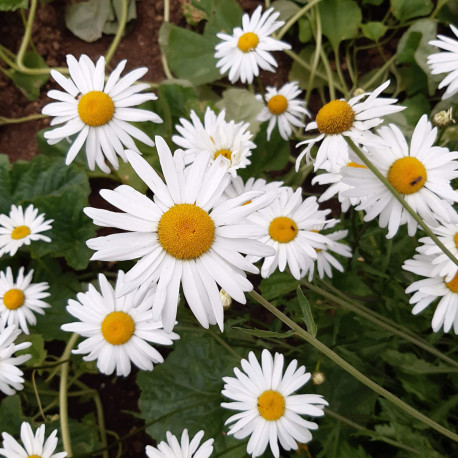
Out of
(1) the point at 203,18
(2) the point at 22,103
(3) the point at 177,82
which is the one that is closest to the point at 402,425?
(3) the point at 177,82

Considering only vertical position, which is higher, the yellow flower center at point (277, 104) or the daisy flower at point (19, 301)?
the yellow flower center at point (277, 104)

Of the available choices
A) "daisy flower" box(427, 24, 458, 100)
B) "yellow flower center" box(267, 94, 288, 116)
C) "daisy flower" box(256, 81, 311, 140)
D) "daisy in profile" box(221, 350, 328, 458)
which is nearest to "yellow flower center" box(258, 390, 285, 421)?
"daisy in profile" box(221, 350, 328, 458)

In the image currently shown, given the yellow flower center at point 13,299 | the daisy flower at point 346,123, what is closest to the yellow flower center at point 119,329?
the yellow flower center at point 13,299

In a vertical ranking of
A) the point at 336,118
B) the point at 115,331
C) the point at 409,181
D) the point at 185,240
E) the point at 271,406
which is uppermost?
the point at 336,118

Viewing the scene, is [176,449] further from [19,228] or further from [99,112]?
[19,228]

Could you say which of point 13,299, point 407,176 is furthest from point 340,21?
point 13,299

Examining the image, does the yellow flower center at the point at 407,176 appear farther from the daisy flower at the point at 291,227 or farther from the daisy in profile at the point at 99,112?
the daisy in profile at the point at 99,112

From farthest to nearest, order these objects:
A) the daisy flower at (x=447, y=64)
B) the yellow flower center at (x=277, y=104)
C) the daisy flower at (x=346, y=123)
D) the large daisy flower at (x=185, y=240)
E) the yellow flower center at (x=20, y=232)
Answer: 1. the yellow flower center at (x=277, y=104)
2. the yellow flower center at (x=20, y=232)
3. the daisy flower at (x=447, y=64)
4. the daisy flower at (x=346, y=123)
5. the large daisy flower at (x=185, y=240)
